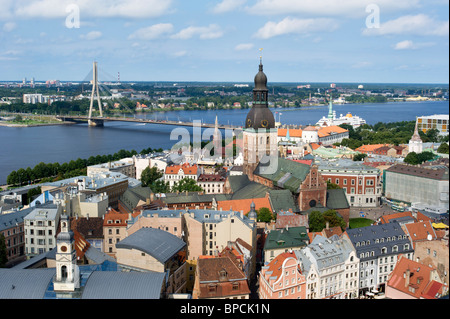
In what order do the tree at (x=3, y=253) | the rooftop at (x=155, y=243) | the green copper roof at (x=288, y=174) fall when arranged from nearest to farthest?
the rooftop at (x=155, y=243) < the tree at (x=3, y=253) < the green copper roof at (x=288, y=174)

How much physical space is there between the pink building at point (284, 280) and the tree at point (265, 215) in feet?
12.8

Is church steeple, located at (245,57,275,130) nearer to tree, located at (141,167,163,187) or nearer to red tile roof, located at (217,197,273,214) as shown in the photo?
red tile roof, located at (217,197,273,214)

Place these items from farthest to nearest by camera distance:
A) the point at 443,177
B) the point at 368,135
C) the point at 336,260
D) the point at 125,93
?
the point at 125,93, the point at 368,135, the point at 336,260, the point at 443,177

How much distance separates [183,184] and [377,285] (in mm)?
8211

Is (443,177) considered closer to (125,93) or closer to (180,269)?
(180,269)

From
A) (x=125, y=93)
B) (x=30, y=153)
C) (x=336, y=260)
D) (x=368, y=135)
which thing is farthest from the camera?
(x=125, y=93)

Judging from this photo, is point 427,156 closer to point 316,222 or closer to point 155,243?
point 316,222

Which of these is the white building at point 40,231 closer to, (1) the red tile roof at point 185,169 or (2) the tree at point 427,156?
(1) the red tile roof at point 185,169

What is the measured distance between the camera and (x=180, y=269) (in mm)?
8500

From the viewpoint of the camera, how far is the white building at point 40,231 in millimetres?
11234

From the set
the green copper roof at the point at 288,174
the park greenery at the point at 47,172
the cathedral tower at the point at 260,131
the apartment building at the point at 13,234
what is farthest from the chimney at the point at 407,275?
the park greenery at the point at 47,172

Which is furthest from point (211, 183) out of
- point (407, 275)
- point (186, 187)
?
point (407, 275)

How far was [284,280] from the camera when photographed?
316 inches

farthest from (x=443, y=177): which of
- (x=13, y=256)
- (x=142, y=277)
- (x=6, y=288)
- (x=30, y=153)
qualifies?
(x=30, y=153)
